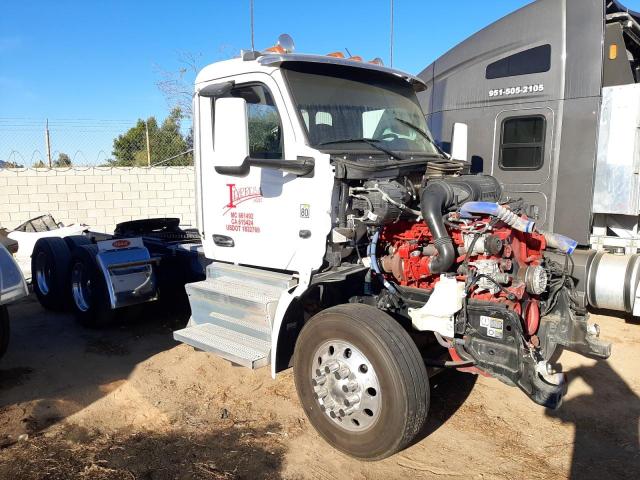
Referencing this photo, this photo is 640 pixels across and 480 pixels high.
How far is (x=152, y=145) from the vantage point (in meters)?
13.5

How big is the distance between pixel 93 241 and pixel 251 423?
12.6ft

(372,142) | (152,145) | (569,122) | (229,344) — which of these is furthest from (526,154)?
(152,145)

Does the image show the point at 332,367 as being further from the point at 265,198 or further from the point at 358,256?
the point at 265,198

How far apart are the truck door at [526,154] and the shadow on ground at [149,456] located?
440 centimetres

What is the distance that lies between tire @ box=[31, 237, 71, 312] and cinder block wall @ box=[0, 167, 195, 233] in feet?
13.9

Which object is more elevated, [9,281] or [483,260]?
[483,260]

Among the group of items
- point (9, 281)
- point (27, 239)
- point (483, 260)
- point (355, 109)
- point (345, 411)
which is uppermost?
point (355, 109)

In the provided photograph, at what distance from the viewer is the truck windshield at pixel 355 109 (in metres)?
4.18

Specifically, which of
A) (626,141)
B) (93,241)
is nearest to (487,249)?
(626,141)

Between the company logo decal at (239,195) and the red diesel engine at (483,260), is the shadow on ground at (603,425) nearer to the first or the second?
the red diesel engine at (483,260)

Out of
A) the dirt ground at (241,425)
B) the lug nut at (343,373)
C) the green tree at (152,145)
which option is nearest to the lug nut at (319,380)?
the lug nut at (343,373)

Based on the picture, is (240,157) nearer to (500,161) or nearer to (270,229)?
(270,229)

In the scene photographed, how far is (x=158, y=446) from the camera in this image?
3793 mm

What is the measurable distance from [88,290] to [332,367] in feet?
13.1
